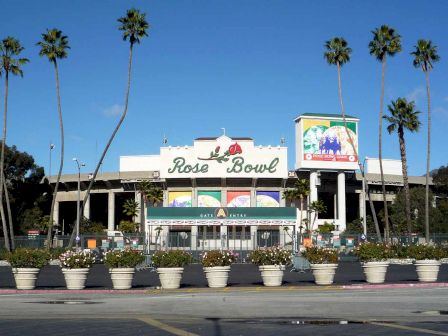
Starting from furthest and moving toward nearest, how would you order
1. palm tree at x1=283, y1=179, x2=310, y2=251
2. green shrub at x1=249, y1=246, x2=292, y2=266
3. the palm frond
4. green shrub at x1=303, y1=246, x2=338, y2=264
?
1. palm tree at x1=283, y1=179, x2=310, y2=251
2. the palm frond
3. green shrub at x1=303, y1=246, x2=338, y2=264
4. green shrub at x1=249, y1=246, x2=292, y2=266

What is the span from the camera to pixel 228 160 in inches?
3627

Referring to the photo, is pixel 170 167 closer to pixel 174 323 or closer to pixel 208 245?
pixel 208 245

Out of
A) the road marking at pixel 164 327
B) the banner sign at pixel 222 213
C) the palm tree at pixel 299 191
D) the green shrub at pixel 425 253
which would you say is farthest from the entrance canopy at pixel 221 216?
the road marking at pixel 164 327

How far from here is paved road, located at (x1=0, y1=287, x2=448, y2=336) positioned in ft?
40.3

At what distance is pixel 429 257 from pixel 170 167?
70201 mm

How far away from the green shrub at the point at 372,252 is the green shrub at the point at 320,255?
47.7 inches

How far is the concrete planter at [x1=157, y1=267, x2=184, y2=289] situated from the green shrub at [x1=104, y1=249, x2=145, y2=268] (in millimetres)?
1047

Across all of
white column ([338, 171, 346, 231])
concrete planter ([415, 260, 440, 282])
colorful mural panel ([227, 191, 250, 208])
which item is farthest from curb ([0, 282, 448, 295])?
white column ([338, 171, 346, 231])

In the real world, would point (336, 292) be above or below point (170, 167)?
below

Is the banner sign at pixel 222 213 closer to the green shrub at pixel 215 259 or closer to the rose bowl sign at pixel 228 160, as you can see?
the rose bowl sign at pixel 228 160

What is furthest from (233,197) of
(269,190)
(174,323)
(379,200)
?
(174,323)

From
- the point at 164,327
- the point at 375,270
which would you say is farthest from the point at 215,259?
the point at 164,327

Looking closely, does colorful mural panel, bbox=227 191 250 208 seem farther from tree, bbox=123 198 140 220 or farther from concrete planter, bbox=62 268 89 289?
concrete planter, bbox=62 268 89 289

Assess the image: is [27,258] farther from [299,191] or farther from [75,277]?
[299,191]
